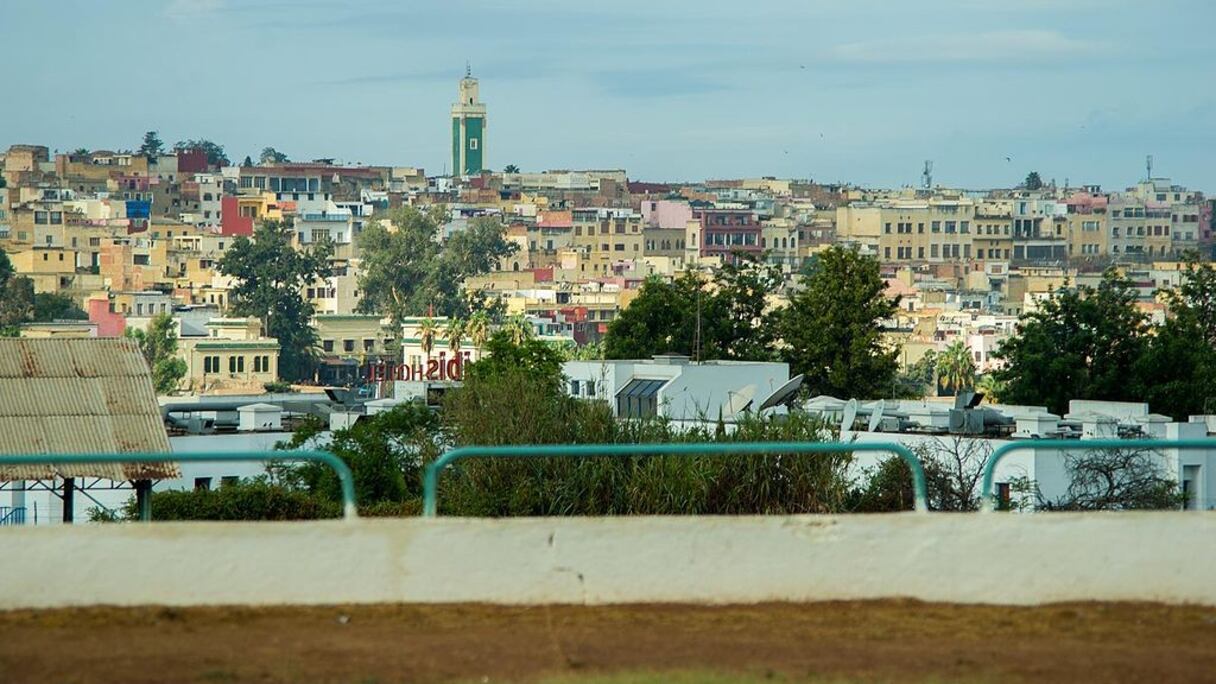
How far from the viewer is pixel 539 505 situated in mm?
23250

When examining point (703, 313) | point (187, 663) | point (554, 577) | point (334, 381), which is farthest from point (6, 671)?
point (334, 381)

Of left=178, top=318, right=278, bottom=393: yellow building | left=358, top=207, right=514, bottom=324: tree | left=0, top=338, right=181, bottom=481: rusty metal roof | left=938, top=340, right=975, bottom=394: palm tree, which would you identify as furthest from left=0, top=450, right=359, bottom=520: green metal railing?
left=358, top=207, right=514, bottom=324: tree

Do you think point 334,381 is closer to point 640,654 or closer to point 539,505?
point 539,505

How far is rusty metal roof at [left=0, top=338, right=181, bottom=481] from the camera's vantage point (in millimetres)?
21234

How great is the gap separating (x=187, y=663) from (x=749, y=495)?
14682mm

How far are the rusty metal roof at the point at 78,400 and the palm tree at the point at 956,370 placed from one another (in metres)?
84.5

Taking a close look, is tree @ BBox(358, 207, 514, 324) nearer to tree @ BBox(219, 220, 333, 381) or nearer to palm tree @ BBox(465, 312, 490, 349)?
tree @ BBox(219, 220, 333, 381)

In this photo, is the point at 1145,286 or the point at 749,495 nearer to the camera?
the point at 749,495

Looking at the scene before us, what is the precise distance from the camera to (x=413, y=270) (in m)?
166

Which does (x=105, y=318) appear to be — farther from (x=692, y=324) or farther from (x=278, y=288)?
(x=692, y=324)

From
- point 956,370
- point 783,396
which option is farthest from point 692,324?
point 956,370

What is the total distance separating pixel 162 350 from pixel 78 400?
337 feet

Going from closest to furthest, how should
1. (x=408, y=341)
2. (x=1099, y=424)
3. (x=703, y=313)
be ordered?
(x=1099, y=424), (x=703, y=313), (x=408, y=341)

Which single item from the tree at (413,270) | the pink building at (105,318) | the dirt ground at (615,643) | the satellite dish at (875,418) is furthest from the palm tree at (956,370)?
the dirt ground at (615,643)
